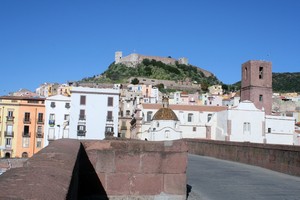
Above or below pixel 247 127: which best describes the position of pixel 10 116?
above

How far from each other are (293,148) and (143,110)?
165 ft

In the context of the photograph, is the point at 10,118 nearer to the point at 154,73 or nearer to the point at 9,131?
the point at 9,131

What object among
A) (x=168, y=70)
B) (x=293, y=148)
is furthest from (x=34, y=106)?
(x=168, y=70)

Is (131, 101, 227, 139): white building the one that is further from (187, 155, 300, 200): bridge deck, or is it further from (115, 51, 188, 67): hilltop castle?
(115, 51, 188, 67): hilltop castle

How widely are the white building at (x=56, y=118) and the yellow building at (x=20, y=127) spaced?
0.93m

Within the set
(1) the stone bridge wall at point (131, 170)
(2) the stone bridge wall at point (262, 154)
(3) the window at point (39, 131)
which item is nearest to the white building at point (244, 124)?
(2) the stone bridge wall at point (262, 154)

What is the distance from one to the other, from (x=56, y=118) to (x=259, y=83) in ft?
108

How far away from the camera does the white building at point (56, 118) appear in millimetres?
61719

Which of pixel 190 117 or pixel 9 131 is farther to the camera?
pixel 190 117

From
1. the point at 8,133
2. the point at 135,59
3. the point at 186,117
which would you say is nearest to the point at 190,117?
the point at 186,117

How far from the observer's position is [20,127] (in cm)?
6112

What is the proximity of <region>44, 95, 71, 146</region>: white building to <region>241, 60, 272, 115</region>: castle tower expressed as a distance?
29427 mm

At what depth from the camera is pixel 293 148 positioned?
49.0 ft

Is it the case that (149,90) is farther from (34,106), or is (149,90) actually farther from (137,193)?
(137,193)
